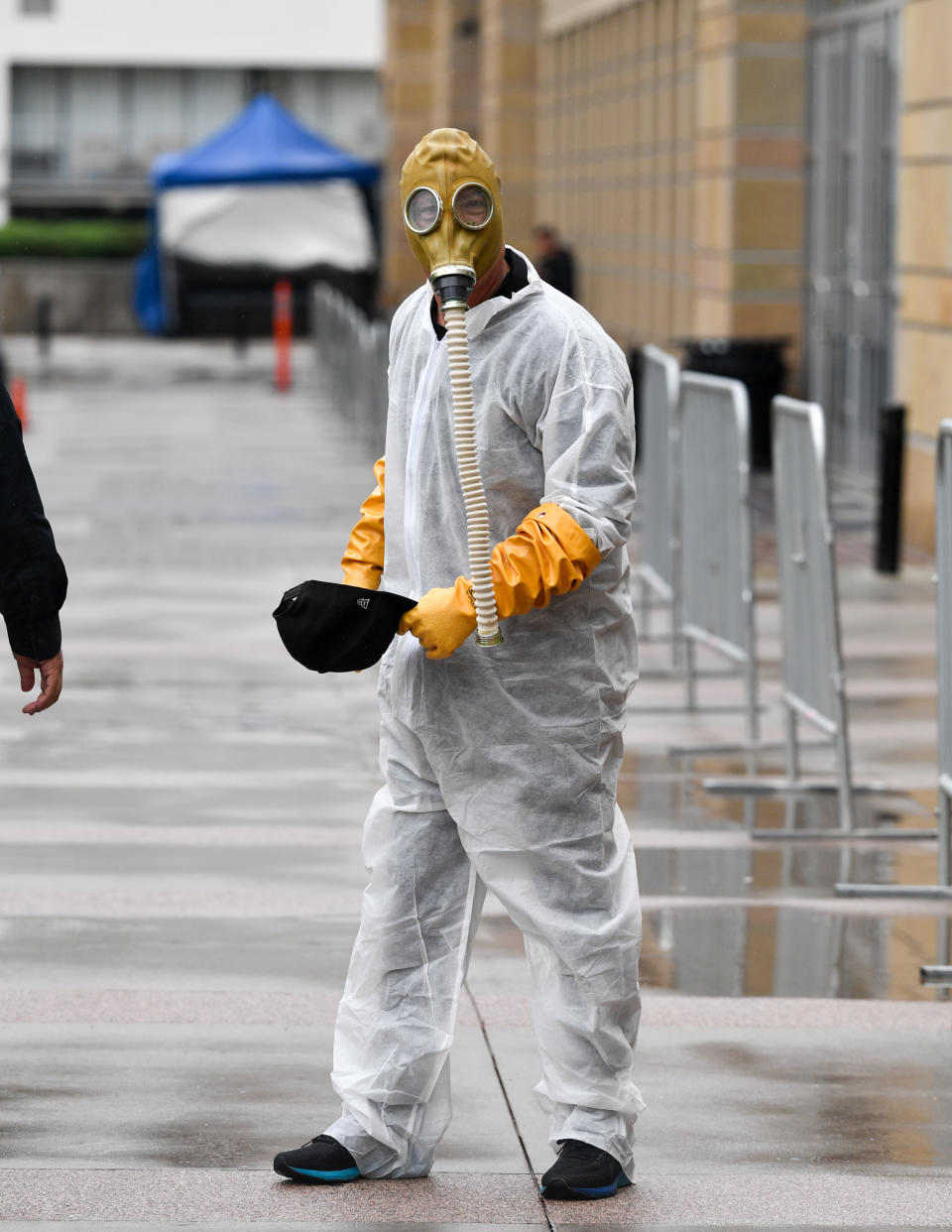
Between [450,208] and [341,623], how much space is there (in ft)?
2.38

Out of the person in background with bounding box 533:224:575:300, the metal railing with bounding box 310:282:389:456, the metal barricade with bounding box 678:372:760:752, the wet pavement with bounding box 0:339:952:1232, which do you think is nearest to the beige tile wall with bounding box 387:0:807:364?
the person in background with bounding box 533:224:575:300

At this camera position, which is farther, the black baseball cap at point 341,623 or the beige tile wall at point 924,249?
the beige tile wall at point 924,249

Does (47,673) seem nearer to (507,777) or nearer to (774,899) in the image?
(507,777)

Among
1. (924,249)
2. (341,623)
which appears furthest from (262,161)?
(341,623)

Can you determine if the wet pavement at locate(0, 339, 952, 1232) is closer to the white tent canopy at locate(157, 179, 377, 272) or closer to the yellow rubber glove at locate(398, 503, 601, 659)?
the yellow rubber glove at locate(398, 503, 601, 659)

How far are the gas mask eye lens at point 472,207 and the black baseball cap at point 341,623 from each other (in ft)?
2.12

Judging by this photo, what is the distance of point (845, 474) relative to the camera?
18.2 meters

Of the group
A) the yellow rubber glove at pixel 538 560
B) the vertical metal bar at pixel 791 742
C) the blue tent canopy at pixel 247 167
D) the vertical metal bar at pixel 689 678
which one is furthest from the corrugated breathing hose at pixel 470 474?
the blue tent canopy at pixel 247 167

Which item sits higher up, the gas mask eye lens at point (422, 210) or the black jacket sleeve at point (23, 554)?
the gas mask eye lens at point (422, 210)

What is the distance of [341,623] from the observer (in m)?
4.08

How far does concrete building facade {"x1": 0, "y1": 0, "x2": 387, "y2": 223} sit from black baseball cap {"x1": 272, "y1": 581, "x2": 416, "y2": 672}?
61.8 m

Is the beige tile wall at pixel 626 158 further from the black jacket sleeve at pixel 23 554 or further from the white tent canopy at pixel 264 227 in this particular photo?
the black jacket sleeve at pixel 23 554

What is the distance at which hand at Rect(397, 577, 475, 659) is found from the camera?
4016mm

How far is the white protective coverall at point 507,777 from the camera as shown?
413 centimetres
